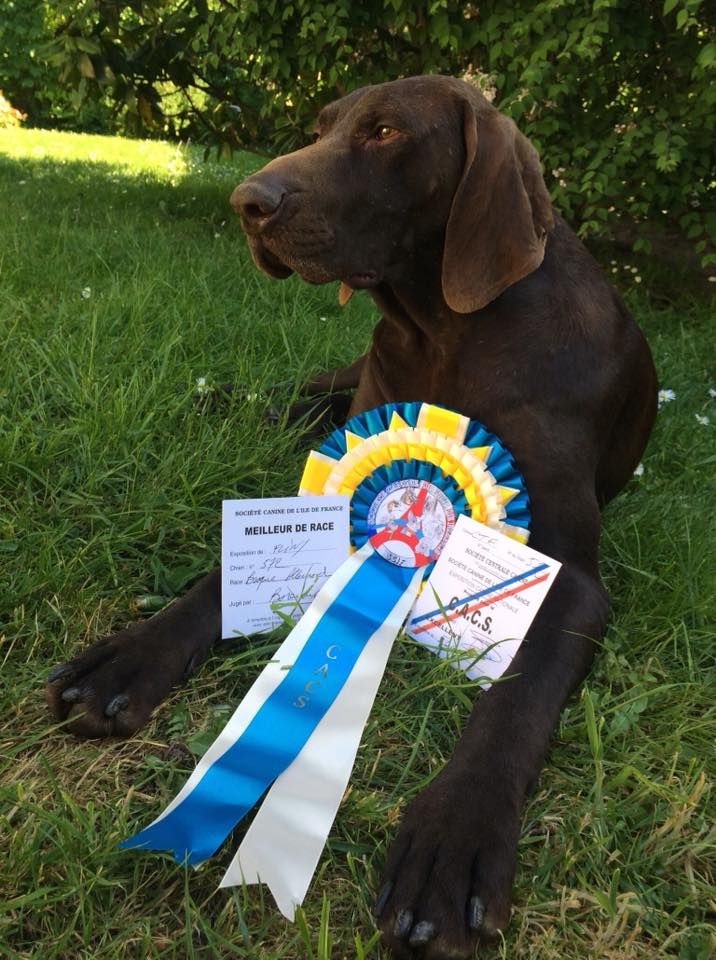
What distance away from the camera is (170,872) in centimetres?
105

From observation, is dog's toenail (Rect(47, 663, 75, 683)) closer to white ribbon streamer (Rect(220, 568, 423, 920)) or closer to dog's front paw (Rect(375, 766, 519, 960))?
white ribbon streamer (Rect(220, 568, 423, 920))

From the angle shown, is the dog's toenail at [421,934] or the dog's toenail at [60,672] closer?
the dog's toenail at [421,934]

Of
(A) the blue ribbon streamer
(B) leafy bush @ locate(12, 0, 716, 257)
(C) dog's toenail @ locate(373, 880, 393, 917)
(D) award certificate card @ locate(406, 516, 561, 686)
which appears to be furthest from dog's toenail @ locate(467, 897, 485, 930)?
(B) leafy bush @ locate(12, 0, 716, 257)

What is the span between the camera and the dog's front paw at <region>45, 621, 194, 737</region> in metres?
1.27

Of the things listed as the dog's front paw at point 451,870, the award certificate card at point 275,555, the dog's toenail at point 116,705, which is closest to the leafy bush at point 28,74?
the award certificate card at point 275,555

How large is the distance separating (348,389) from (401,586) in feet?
3.52

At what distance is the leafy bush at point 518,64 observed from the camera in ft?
10.4

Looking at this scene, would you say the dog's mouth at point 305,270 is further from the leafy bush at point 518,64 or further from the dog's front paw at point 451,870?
the leafy bush at point 518,64

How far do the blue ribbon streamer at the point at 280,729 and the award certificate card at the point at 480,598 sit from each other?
87 mm

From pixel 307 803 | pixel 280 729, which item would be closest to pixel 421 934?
pixel 307 803

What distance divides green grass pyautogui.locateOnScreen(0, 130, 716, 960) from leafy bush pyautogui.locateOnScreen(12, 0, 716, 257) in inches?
43.2

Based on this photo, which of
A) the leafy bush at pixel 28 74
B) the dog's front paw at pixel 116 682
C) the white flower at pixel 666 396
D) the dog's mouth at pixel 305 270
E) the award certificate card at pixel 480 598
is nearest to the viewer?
the dog's front paw at pixel 116 682

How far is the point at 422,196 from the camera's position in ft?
5.45

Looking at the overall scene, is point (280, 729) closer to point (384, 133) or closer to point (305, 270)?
point (305, 270)
